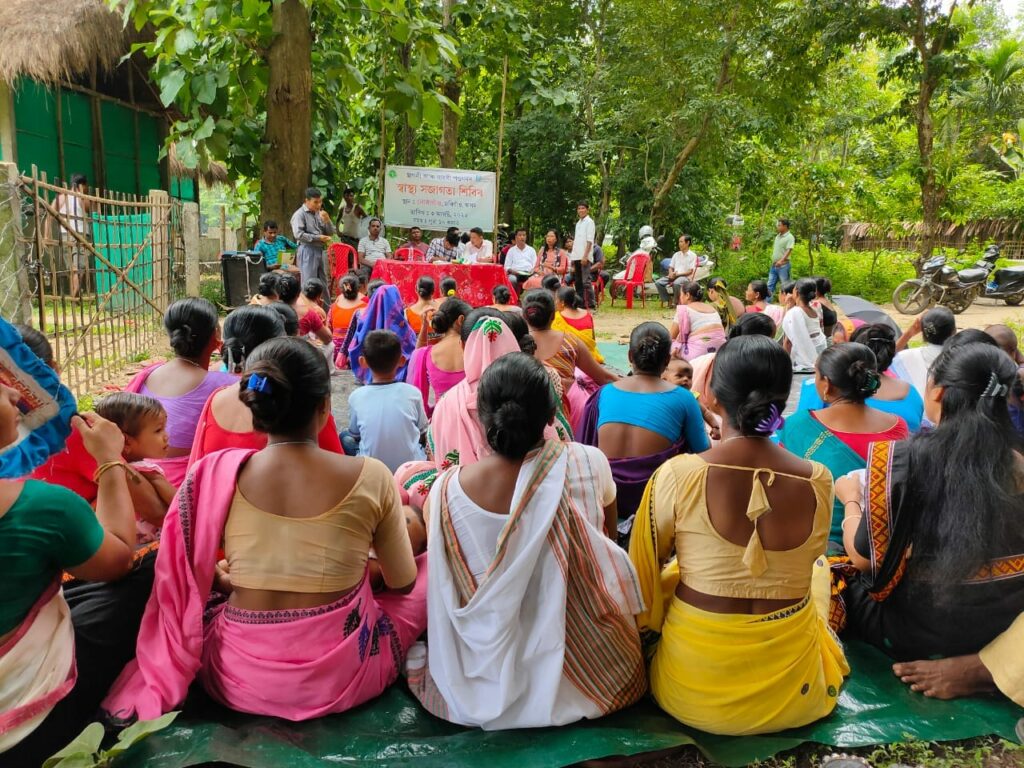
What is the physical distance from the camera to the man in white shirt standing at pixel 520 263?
12.6 m

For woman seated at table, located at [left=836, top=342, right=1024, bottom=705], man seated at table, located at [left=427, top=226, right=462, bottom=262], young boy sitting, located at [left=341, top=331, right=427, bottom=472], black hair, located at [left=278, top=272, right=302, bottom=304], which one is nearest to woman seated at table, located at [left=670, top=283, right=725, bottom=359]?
young boy sitting, located at [left=341, top=331, right=427, bottom=472]

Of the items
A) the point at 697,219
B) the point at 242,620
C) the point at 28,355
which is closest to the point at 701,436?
the point at 242,620

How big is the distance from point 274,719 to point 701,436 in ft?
6.81

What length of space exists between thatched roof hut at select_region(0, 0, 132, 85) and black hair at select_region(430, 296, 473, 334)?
25.5ft

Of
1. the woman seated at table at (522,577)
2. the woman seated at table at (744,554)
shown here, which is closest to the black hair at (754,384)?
the woman seated at table at (744,554)

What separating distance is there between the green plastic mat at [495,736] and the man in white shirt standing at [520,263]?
34.6 ft

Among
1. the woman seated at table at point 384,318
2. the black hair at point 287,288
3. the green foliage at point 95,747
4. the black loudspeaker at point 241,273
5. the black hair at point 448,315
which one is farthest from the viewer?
the black loudspeaker at point 241,273

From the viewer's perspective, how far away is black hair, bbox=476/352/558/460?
2.12 meters

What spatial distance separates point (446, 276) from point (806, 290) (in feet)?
15.1

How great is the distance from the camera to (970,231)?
19.9 m

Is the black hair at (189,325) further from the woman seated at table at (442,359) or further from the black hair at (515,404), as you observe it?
the woman seated at table at (442,359)

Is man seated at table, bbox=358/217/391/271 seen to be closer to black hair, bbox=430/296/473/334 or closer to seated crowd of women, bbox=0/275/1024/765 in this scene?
black hair, bbox=430/296/473/334

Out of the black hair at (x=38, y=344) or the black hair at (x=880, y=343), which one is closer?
the black hair at (x=38, y=344)

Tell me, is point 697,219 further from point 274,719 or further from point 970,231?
point 274,719
